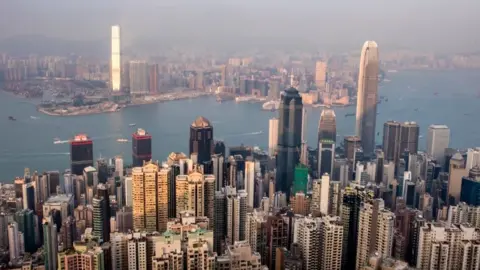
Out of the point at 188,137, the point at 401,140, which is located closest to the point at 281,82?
the point at 188,137

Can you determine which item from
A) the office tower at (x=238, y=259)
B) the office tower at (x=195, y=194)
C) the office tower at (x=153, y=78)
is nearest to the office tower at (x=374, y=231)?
the office tower at (x=238, y=259)

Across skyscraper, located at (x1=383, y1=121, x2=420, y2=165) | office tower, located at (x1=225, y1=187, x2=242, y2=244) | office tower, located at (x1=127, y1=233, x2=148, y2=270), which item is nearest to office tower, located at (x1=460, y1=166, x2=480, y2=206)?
skyscraper, located at (x1=383, y1=121, x2=420, y2=165)

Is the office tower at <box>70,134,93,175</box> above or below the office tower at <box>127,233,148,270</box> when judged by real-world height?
above

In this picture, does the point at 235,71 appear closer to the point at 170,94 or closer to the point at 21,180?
the point at 170,94

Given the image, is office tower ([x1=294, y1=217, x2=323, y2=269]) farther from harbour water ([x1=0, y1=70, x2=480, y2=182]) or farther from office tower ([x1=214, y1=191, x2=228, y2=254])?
harbour water ([x1=0, y1=70, x2=480, y2=182])

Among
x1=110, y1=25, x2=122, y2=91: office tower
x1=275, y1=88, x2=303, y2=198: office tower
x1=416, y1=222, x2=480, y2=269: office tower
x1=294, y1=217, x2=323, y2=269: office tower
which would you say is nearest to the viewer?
x1=416, y1=222, x2=480, y2=269: office tower
